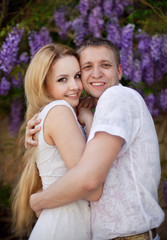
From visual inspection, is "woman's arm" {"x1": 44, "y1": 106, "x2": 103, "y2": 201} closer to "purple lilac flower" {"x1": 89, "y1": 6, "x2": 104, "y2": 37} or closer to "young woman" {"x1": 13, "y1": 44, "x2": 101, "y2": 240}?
"young woman" {"x1": 13, "y1": 44, "x2": 101, "y2": 240}

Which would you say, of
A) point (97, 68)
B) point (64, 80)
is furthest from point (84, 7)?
point (64, 80)

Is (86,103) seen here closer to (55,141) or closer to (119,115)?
(55,141)

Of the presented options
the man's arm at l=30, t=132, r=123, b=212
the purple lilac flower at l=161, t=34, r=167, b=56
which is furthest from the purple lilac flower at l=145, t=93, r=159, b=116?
the man's arm at l=30, t=132, r=123, b=212

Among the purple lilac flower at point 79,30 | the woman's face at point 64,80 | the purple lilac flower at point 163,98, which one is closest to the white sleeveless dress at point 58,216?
the woman's face at point 64,80

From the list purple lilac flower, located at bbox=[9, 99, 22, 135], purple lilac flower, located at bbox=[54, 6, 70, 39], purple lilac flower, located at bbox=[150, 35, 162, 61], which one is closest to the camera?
purple lilac flower, located at bbox=[150, 35, 162, 61]

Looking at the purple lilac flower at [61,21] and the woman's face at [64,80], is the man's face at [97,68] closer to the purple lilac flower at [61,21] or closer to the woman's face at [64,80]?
the woman's face at [64,80]

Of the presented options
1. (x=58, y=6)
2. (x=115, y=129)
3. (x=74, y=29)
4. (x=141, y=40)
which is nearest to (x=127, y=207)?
(x=115, y=129)

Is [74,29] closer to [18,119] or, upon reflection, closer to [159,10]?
[159,10]

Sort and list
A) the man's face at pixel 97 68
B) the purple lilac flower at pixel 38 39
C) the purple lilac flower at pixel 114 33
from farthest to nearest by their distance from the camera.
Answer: the purple lilac flower at pixel 38 39 → the purple lilac flower at pixel 114 33 → the man's face at pixel 97 68

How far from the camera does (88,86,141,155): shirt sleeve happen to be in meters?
1.48

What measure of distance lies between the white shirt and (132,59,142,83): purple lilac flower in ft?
6.86

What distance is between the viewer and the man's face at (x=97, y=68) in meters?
2.27

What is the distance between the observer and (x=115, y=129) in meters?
1.46

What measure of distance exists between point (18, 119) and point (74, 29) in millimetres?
1385
